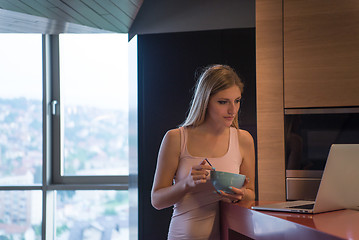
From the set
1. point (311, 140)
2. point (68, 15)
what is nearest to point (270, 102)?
point (311, 140)

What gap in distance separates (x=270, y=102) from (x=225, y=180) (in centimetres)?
105

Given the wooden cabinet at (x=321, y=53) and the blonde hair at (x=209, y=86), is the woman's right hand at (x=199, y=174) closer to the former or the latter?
the blonde hair at (x=209, y=86)

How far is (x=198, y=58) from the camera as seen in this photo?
3.37 meters

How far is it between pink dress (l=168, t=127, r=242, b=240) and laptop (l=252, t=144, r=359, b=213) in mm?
322

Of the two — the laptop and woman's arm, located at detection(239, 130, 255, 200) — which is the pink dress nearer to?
woman's arm, located at detection(239, 130, 255, 200)

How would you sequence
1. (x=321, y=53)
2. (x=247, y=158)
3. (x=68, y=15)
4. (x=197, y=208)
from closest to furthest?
(x=197, y=208) < (x=247, y=158) < (x=321, y=53) < (x=68, y=15)

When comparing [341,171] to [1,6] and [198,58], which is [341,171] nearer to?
[198,58]

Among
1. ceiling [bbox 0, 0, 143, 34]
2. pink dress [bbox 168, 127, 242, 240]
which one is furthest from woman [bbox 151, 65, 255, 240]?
ceiling [bbox 0, 0, 143, 34]

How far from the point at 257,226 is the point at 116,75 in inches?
137

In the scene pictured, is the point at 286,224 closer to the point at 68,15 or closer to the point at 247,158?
the point at 247,158

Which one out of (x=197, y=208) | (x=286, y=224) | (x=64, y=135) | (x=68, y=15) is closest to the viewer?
(x=286, y=224)

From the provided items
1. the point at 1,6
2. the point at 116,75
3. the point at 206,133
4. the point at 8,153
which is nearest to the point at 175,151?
the point at 206,133

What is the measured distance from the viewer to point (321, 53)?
2.47 m

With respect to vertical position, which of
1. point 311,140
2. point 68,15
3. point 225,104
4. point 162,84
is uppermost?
point 68,15
